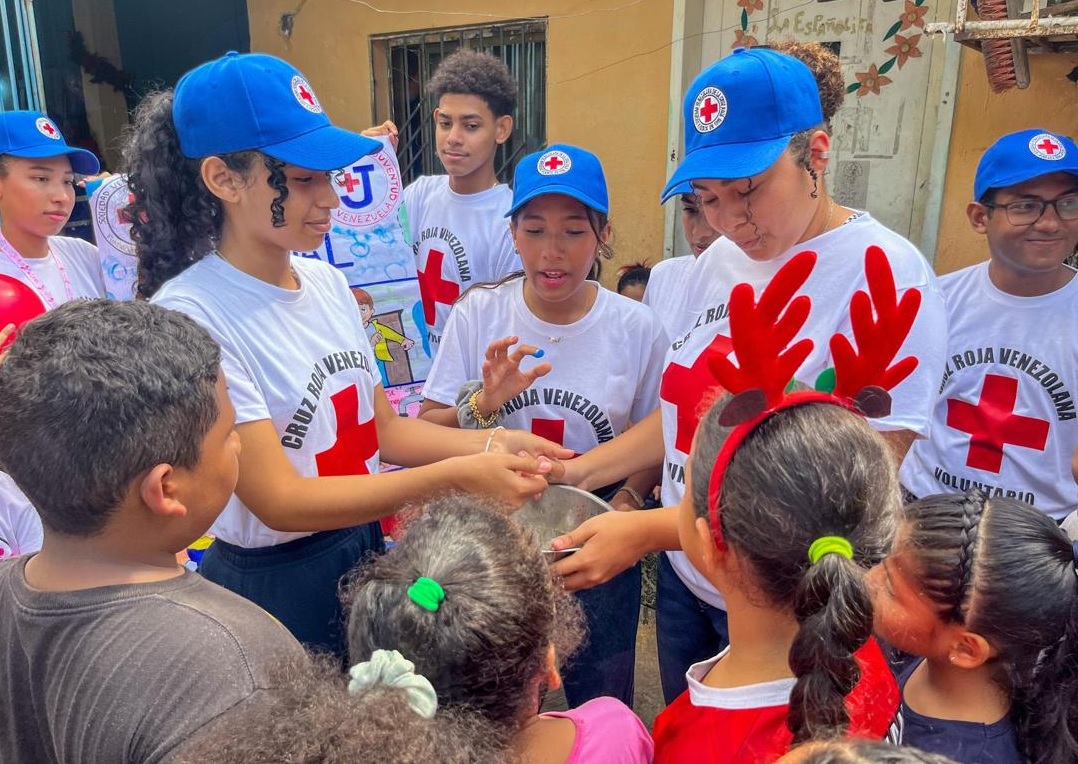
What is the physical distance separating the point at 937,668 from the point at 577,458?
85 cm

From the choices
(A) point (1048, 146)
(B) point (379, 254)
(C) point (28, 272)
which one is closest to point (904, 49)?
(A) point (1048, 146)

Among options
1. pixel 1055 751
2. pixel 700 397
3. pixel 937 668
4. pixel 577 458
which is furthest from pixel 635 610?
pixel 1055 751

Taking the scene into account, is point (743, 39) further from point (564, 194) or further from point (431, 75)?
point (564, 194)

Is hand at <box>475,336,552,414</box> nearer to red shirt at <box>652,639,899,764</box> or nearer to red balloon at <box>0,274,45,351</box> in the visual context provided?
red shirt at <box>652,639,899,764</box>

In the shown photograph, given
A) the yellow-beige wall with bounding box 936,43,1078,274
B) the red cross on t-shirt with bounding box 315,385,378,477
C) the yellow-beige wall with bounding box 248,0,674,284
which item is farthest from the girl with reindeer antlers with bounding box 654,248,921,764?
the yellow-beige wall with bounding box 248,0,674,284

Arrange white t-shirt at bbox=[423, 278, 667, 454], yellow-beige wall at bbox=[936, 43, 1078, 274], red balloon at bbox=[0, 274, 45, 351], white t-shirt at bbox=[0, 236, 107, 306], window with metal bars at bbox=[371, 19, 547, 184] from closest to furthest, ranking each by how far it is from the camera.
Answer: white t-shirt at bbox=[423, 278, 667, 454]
red balloon at bbox=[0, 274, 45, 351]
white t-shirt at bbox=[0, 236, 107, 306]
yellow-beige wall at bbox=[936, 43, 1078, 274]
window with metal bars at bbox=[371, 19, 547, 184]

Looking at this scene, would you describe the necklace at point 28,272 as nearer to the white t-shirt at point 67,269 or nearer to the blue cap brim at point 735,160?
the white t-shirt at point 67,269

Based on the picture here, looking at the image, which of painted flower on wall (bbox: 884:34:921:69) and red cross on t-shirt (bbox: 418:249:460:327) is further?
painted flower on wall (bbox: 884:34:921:69)

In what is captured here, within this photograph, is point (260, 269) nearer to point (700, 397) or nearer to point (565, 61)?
point (700, 397)

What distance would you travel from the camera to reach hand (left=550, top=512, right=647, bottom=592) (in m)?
1.43

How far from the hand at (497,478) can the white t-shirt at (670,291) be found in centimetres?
60

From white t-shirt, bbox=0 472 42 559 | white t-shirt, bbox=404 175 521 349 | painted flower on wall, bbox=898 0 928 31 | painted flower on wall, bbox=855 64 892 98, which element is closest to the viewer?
white t-shirt, bbox=0 472 42 559

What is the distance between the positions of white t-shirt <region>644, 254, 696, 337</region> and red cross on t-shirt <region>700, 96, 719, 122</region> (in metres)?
0.39

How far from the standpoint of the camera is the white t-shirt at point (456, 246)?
3188 millimetres
